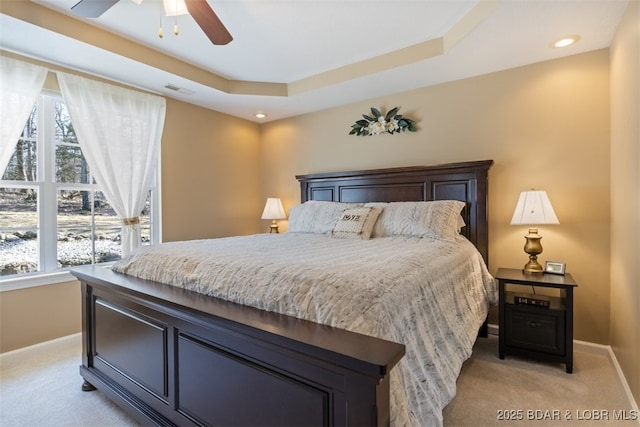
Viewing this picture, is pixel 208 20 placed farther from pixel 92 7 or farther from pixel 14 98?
pixel 14 98

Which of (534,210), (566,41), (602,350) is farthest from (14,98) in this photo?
(602,350)

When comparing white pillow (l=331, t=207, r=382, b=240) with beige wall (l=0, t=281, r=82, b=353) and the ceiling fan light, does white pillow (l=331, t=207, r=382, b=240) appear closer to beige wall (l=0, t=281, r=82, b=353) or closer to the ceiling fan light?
the ceiling fan light

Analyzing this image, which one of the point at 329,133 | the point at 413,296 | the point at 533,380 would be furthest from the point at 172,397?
the point at 329,133

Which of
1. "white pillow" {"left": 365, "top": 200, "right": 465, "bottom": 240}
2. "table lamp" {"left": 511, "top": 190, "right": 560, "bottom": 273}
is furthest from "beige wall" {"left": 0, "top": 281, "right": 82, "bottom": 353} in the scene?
"table lamp" {"left": 511, "top": 190, "right": 560, "bottom": 273}

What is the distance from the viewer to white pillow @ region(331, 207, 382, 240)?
2861 mm

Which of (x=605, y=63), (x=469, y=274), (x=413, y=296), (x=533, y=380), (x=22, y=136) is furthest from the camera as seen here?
(x=22, y=136)

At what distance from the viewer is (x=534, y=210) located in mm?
2549

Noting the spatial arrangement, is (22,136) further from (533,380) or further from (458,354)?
(533,380)

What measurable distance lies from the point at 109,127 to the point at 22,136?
65 centimetres

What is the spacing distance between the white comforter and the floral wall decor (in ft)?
5.77

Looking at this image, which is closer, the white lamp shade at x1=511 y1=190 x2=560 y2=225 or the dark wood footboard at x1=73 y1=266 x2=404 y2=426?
the dark wood footboard at x1=73 y1=266 x2=404 y2=426

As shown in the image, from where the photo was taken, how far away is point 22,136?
274 centimetres

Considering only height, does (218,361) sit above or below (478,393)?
above

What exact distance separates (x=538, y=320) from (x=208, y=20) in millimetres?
3037
